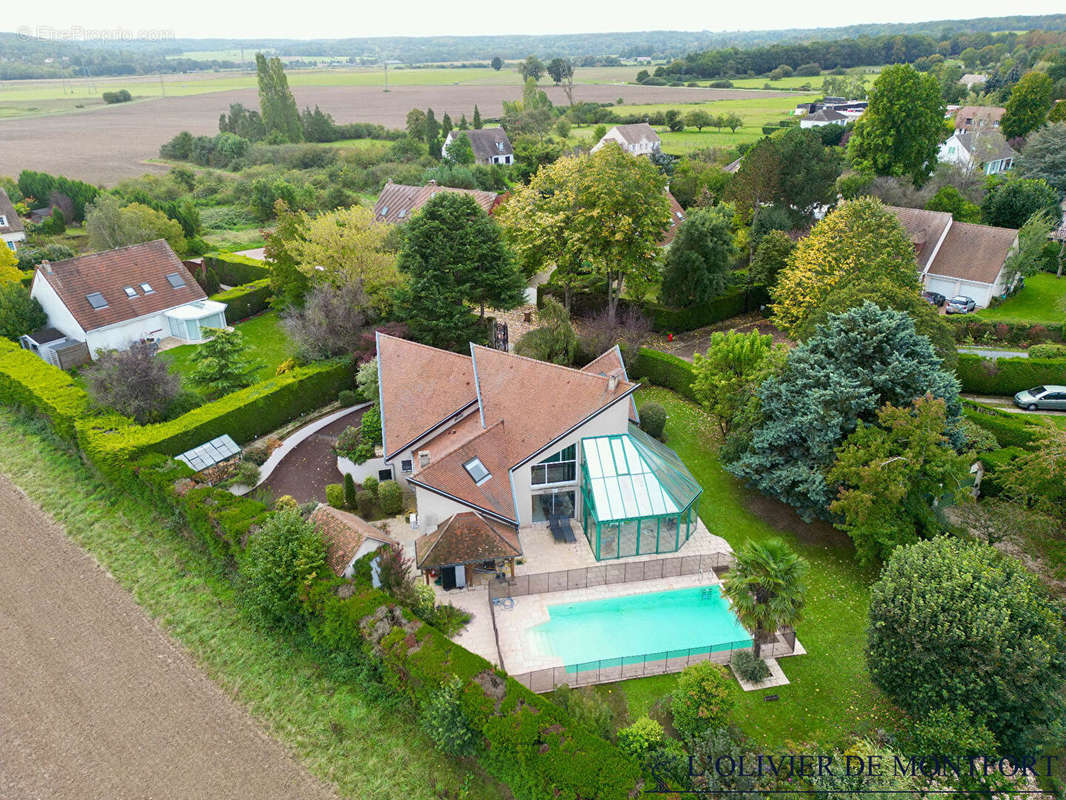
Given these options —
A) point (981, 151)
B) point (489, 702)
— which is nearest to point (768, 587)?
point (489, 702)

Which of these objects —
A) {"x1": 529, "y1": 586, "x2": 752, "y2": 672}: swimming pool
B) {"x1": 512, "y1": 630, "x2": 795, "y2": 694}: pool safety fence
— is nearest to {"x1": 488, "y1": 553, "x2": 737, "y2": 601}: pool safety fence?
{"x1": 529, "y1": 586, "x2": 752, "y2": 672}: swimming pool

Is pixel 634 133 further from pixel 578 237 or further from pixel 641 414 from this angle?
pixel 641 414

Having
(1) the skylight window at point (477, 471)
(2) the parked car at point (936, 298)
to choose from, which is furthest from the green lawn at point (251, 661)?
(2) the parked car at point (936, 298)

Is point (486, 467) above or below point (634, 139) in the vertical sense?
below

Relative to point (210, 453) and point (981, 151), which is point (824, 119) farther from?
point (210, 453)

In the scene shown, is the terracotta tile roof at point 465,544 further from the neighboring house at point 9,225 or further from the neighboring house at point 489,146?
the neighboring house at point 489,146

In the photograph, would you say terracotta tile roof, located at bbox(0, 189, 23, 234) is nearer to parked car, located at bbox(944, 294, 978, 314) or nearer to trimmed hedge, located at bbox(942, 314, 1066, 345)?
trimmed hedge, located at bbox(942, 314, 1066, 345)
